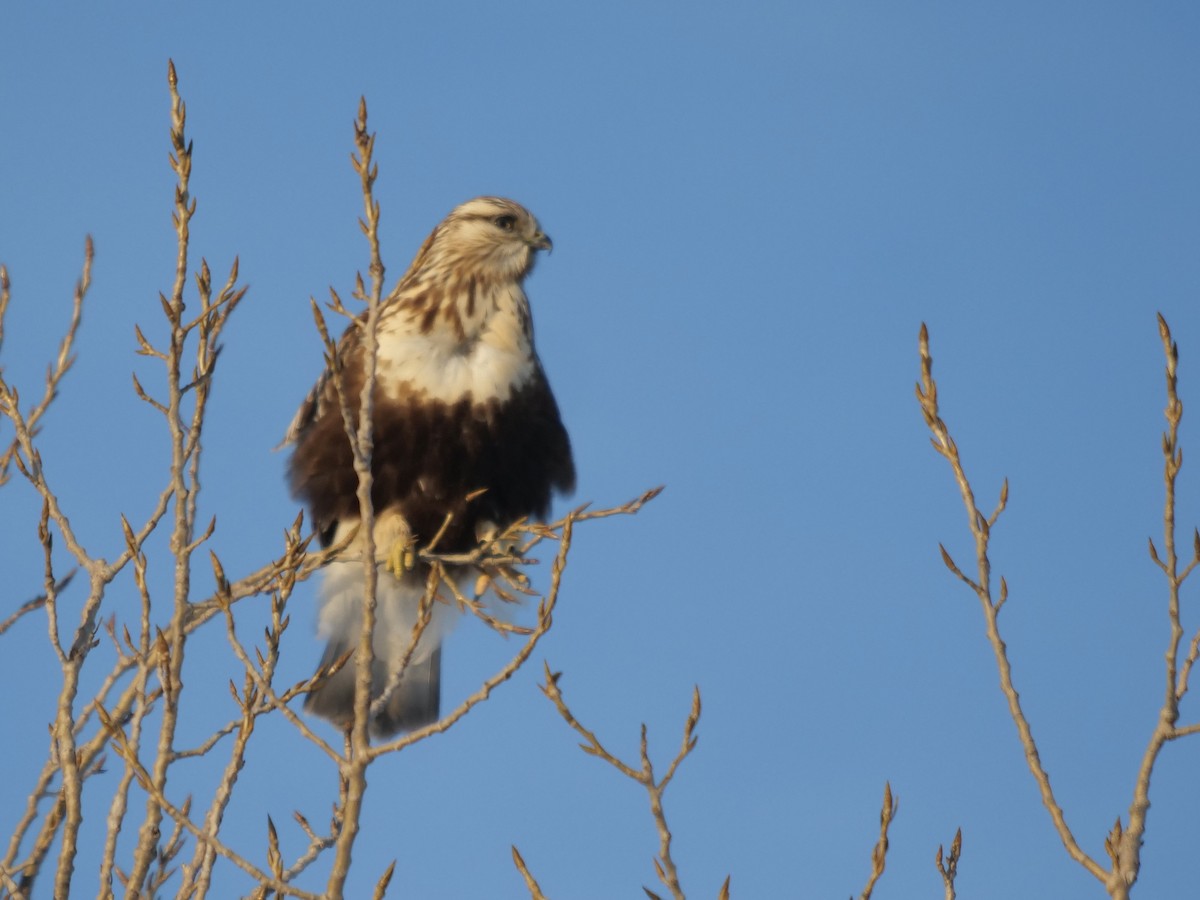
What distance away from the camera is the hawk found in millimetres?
5648

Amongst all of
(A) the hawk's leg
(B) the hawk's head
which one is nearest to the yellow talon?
(A) the hawk's leg

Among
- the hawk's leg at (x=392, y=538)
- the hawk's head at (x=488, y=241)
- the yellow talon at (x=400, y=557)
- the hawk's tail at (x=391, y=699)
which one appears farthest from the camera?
the hawk's head at (x=488, y=241)

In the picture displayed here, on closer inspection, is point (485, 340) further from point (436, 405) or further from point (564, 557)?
point (564, 557)

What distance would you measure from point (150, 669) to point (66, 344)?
→ 1448mm

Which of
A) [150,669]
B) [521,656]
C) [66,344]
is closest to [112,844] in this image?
[150,669]

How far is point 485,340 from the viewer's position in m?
5.87

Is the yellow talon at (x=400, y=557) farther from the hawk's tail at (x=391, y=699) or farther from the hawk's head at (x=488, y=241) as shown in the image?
the hawk's head at (x=488, y=241)

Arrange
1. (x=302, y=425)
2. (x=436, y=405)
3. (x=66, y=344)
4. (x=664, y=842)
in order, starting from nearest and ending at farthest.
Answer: (x=664, y=842), (x=66, y=344), (x=436, y=405), (x=302, y=425)

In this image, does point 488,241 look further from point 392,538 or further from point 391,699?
point 391,699

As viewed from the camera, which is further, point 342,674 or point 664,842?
point 342,674

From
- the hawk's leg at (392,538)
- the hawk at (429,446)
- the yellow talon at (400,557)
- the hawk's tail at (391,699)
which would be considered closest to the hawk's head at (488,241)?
the hawk at (429,446)

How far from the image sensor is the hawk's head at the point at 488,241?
20.0ft

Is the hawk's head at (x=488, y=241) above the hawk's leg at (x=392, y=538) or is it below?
above

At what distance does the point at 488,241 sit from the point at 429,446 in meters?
1.02
